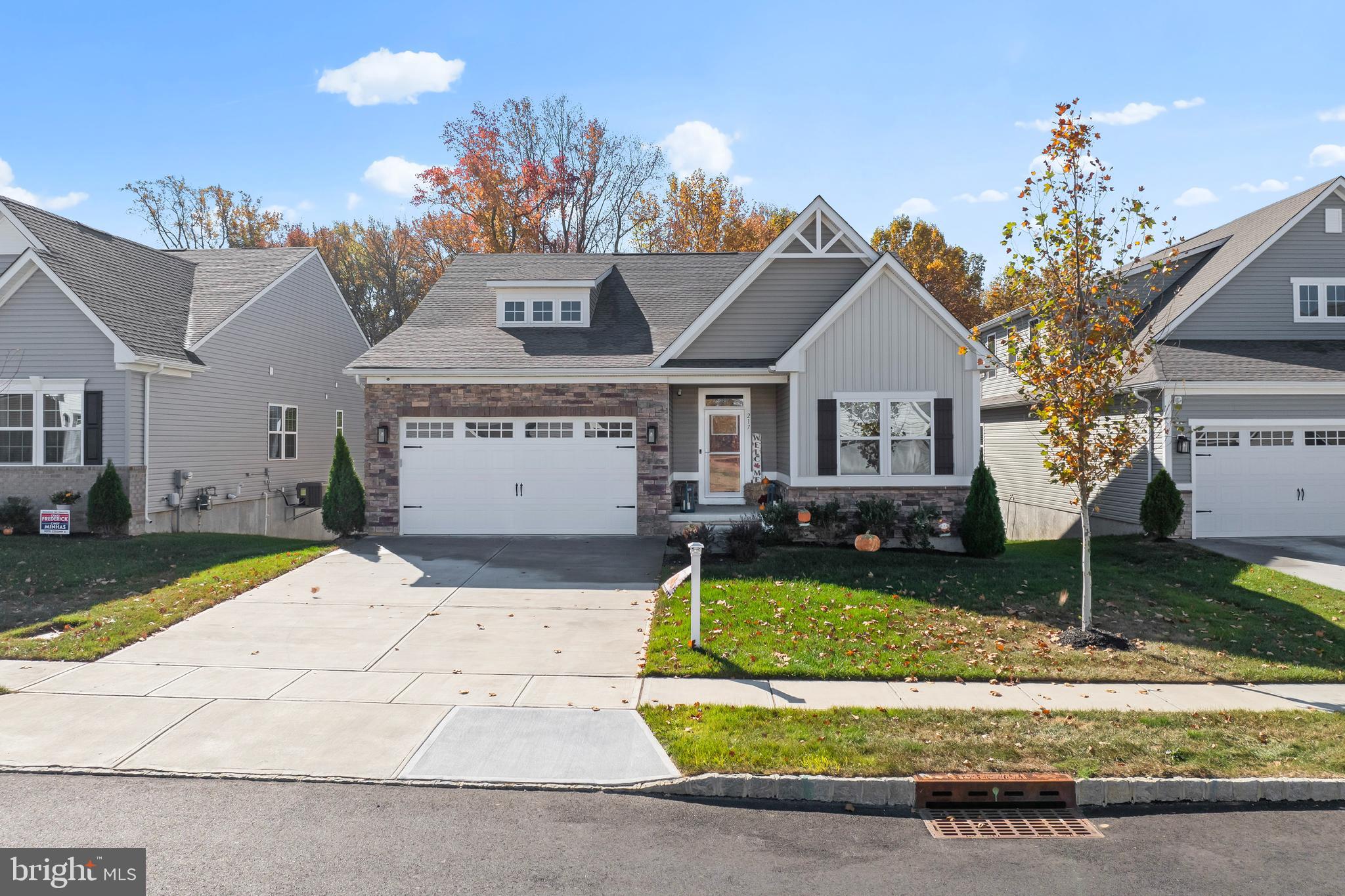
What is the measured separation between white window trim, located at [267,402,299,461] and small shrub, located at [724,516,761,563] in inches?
515

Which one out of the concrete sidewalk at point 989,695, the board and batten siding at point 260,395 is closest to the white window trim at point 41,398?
the board and batten siding at point 260,395

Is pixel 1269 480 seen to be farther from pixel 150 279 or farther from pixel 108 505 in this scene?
pixel 150 279

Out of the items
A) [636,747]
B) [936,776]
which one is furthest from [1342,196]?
[636,747]

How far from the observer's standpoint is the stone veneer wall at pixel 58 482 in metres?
15.9

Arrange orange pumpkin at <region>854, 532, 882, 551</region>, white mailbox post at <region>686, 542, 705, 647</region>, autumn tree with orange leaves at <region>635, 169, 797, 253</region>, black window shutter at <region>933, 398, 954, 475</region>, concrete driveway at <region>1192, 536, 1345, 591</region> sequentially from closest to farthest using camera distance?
white mailbox post at <region>686, 542, 705, 647</region> < concrete driveway at <region>1192, 536, 1345, 591</region> < orange pumpkin at <region>854, 532, 882, 551</region> < black window shutter at <region>933, 398, 954, 475</region> < autumn tree with orange leaves at <region>635, 169, 797, 253</region>

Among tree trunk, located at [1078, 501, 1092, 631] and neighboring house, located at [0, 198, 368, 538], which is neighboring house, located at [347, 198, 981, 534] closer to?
neighboring house, located at [0, 198, 368, 538]

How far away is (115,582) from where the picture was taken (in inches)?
472

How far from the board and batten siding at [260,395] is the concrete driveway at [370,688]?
7.28 metres

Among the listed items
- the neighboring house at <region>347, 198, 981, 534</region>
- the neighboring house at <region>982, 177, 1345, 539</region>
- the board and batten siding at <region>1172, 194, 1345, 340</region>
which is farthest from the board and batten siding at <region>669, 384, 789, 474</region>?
the board and batten siding at <region>1172, 194, 1345, 340</region>

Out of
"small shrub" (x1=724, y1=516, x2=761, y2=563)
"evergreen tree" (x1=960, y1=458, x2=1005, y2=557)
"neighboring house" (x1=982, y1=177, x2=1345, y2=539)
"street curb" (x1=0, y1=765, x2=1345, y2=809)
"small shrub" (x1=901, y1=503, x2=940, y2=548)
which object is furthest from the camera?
"neighboring house" (x1=982, y1=177, x2=1345, y2=539)

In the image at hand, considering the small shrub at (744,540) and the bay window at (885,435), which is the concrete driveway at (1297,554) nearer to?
the bay window at (885,435)

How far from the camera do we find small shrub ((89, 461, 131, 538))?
50.3 ft

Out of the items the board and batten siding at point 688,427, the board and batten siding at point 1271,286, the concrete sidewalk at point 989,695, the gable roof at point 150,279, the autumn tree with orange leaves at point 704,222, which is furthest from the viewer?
the autumn tree with orange leaves at point 704,222

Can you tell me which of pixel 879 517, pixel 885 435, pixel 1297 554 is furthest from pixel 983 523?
pixel 1297 554
